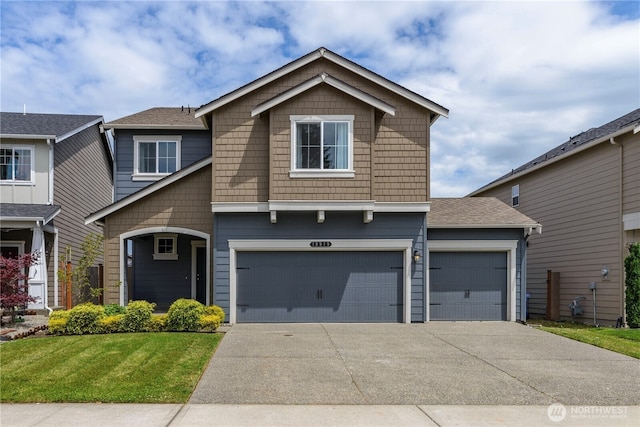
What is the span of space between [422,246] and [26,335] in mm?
10173

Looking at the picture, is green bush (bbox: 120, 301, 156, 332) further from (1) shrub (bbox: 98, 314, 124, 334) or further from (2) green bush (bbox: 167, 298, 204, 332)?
(2) green bush (bbox: 167, 298, 204, 332)

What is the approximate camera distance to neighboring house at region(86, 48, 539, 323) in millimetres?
15453

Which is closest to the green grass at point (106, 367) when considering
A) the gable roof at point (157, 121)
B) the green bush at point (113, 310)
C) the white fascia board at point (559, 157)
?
the green bush at point (113, 310)

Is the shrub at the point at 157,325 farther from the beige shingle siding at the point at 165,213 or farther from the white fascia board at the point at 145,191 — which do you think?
the white fascia board at the point at 145,191

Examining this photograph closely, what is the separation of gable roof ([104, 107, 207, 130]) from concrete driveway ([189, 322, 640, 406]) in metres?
8.82

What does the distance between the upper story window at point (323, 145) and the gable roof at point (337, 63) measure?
4.71 feet

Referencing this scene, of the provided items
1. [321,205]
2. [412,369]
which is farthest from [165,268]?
[412,369]

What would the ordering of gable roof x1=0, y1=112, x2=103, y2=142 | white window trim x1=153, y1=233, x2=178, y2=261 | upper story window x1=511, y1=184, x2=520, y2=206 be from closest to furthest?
1. gable roof x1=0, y1=112, x2=103, y2=142
2. white window trim x1=153, y1=233, x2=178, y2=261
3. upper story window x1=511, y1=184, x2=520, y2=206

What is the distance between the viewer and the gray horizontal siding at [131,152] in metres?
20.0

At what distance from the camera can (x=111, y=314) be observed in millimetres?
14258

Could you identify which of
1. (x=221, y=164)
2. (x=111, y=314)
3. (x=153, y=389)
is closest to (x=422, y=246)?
A: (x=221, y=164)

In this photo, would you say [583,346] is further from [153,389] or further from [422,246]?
[153,389]

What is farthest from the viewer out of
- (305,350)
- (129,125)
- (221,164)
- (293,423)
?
(129,125)

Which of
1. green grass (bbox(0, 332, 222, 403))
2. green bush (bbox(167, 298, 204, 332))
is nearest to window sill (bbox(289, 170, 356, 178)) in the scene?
green bush (bbox(167, 298, 204, 332))
